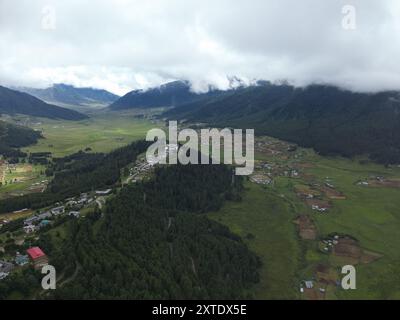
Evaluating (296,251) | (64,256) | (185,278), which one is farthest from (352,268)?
(64,256)

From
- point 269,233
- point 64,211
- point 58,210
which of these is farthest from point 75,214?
point 269,233

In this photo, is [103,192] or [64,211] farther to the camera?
[103,192]

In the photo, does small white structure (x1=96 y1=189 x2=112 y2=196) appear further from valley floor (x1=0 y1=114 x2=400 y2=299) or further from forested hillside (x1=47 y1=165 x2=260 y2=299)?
valley floor (x1=0 y1=114 x2=400 y2=299)

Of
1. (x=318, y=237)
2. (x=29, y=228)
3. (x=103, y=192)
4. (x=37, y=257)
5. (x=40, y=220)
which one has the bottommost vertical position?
(x=318, y=237)

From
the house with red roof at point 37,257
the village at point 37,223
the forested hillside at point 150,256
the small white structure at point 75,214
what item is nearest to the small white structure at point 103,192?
the village at point 37,223

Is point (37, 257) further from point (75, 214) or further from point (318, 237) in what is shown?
point (318, 237)
